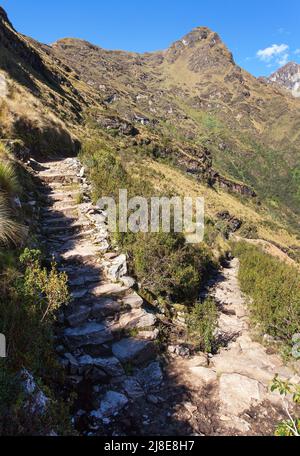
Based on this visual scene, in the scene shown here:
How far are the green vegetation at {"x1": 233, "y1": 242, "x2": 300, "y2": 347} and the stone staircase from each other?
2.86 metres

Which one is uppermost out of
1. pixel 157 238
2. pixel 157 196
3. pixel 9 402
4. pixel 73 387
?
pixel 157 196

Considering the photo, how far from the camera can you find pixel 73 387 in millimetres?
5387

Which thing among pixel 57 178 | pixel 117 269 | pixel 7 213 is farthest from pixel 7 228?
pixel 57 178

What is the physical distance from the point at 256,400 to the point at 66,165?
39.5 ft

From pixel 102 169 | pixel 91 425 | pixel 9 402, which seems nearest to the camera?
pixel 9 402

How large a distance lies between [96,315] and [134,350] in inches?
41.8

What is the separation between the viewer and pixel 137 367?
21.1ft

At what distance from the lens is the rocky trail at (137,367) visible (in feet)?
17.3

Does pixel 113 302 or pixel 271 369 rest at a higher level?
pixel 113 302

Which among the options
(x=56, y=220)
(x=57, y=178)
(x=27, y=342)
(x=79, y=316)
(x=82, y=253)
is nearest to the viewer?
(x=27, y=342)

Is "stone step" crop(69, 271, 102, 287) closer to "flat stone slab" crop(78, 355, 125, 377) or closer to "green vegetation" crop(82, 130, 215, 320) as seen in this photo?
"green vegetation" crop(82, 130, 215, 320)

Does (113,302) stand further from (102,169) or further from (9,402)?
(102,169)

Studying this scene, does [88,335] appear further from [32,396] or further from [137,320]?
[32,396]
